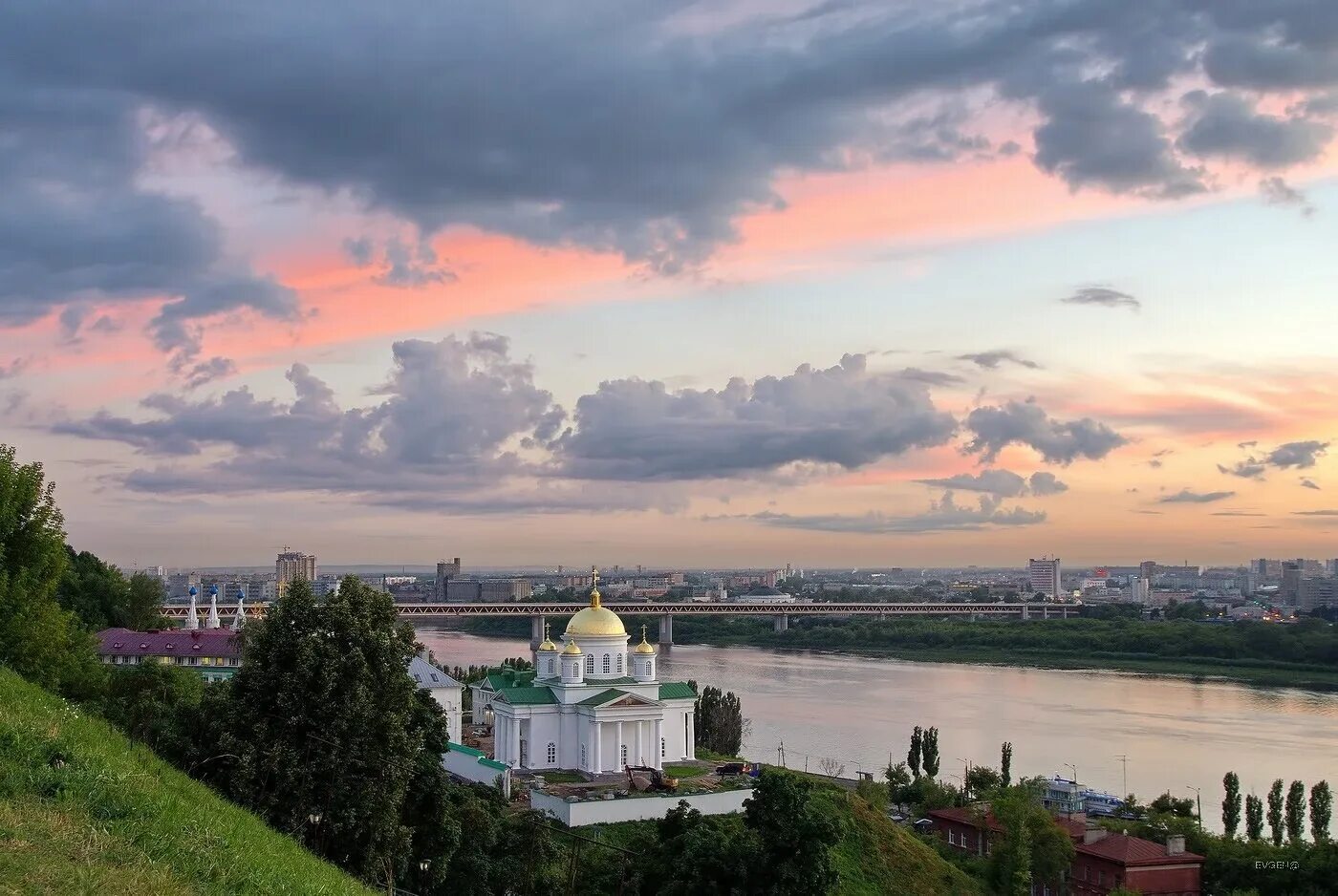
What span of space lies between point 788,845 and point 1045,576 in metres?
120

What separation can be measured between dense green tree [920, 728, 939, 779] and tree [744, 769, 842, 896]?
1144 cm

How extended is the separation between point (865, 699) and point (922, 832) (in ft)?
51.3

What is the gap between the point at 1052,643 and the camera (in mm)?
50625

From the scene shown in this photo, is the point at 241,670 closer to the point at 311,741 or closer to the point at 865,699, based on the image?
the point at 311,741

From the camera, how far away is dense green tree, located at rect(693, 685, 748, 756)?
23.0 metres

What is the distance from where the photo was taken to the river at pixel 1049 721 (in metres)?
23.3

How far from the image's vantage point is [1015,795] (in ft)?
49.5

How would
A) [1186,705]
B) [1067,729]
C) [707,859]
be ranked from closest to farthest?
[707,859] → [1067,729] → [1186,705]

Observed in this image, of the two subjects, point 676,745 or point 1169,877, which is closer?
point 1169,877

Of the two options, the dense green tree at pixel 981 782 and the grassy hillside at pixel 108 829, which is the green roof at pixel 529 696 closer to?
the dense green tree at pixel 981 782

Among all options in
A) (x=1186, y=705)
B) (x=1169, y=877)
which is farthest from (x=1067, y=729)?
(x=1169, y=877)

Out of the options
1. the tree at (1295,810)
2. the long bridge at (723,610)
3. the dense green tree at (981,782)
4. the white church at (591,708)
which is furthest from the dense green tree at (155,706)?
the long bridge at (723,610)

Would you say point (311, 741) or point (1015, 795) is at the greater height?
point (311, 741)


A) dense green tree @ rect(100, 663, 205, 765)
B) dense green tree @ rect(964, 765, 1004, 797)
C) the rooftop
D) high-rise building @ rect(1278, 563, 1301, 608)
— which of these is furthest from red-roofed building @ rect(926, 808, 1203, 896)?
high-rise building @ rect(1278, 563, 1301, 608)
